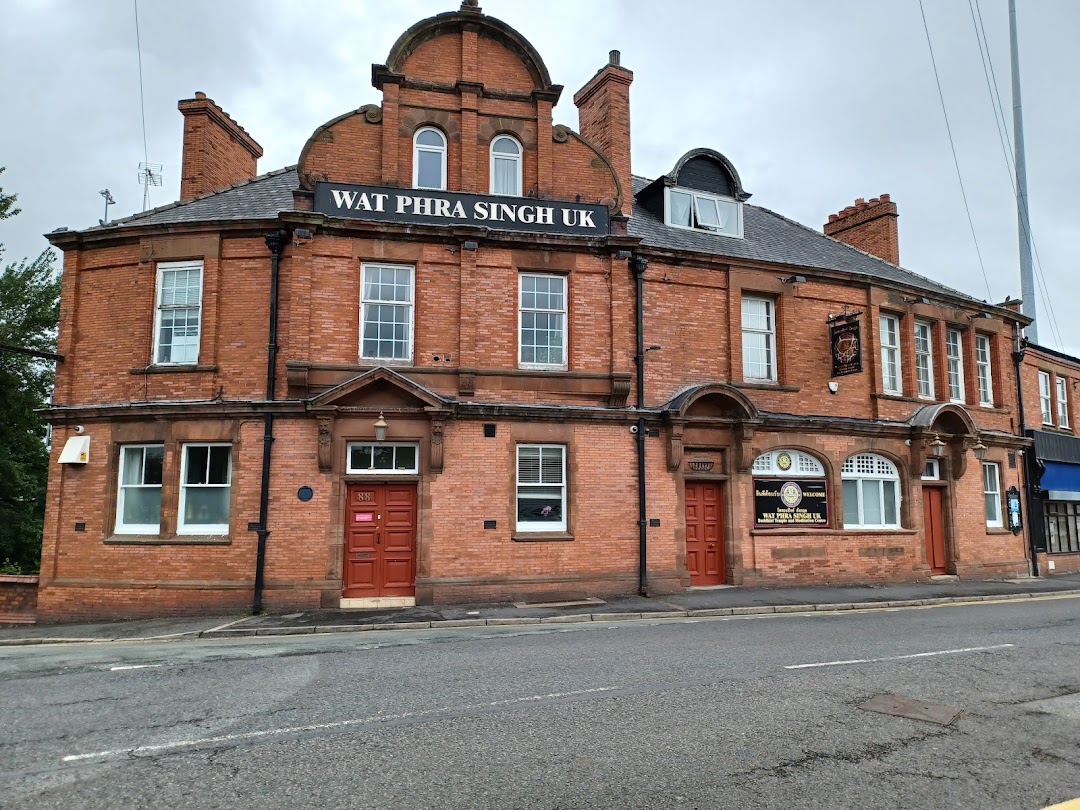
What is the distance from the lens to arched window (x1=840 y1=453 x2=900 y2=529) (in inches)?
727

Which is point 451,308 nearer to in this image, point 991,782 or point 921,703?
point 921,703

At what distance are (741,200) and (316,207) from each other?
1113 cm

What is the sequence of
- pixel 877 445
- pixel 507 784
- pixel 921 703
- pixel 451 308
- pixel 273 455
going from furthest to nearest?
pixel 877 445 < pixel 451 308 < pixel 273 455 < pixel 921 703 < pixel 507 784

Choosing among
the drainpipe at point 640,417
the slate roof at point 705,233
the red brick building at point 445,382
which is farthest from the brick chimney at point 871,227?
the drainpipe at point 640,417

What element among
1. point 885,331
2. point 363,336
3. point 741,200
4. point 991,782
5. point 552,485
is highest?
point 741,200

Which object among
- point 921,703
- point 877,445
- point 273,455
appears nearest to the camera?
point 921,703

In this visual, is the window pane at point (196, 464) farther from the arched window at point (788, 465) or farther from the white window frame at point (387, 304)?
the arched window at point (788, 465)

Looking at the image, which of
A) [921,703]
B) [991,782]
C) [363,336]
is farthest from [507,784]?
[363,336]

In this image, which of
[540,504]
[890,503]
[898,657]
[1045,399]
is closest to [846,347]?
[890,503]

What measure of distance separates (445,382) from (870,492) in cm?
1120

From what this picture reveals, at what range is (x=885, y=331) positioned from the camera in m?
19.9

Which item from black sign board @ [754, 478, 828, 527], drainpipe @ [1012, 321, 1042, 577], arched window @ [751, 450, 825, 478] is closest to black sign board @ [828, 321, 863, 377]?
arched window @ [751, 450, 825, 478]

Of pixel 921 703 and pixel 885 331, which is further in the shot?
pixel 885 331

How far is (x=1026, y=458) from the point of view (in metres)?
22.8
